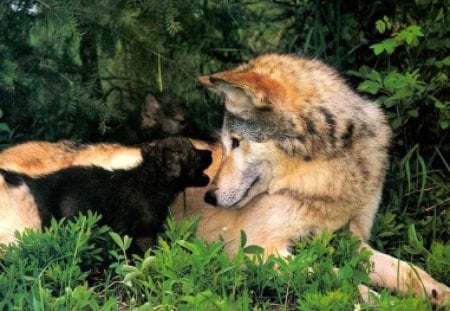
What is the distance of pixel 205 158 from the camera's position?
5.22m

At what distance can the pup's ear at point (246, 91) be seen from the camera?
16.0ft

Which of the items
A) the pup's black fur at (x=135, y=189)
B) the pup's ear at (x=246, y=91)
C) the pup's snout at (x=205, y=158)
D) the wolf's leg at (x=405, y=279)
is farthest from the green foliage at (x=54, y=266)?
the wolf's leg at (x=405, y=279)

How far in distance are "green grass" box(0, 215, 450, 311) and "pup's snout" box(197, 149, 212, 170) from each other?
560mm

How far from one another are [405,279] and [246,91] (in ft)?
4.57

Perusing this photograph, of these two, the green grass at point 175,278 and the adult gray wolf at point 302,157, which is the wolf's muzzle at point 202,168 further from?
the green grass at point 175,278

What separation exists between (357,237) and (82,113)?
273cm

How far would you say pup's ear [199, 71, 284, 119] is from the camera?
192 inches

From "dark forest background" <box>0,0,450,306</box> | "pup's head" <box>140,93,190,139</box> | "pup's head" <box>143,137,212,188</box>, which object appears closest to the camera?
"pup's head" <box>143,137,212,188</box>

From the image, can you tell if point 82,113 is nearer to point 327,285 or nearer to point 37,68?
point 37,68

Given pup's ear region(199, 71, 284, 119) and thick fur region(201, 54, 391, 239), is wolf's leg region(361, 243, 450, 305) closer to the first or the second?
thick fur region(201, 54, 391, 239)

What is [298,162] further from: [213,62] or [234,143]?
[213,62]

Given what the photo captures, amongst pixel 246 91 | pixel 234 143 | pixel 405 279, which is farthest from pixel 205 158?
pixel 405 279

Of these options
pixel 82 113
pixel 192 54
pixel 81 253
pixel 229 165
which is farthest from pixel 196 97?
pixel 81 253

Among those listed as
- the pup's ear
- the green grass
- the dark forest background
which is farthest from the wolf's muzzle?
the dark forest background
